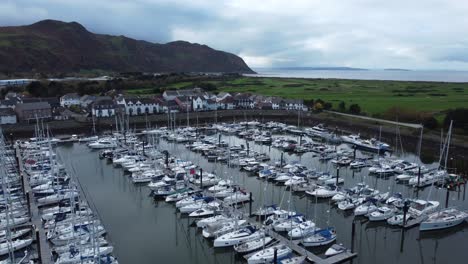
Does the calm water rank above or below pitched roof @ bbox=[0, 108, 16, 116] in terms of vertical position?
below

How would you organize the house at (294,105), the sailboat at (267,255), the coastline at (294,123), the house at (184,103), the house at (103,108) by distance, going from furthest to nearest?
1. the house at (294,105)
2. the house at (184,103)
3. the house at (103,108)
4. the coastline at (294,123)
5. the sailboat at (267,255)

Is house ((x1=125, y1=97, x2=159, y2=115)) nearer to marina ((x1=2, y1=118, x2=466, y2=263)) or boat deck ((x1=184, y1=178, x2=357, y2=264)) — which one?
marina ((x1=2, y1=118, x2=466, y2=263))

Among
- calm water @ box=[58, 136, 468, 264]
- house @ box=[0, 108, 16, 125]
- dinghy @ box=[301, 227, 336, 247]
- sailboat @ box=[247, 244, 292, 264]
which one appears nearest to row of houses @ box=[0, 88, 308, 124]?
house @ box=[0, 108, 16, 125]

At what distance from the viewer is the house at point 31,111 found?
174ft

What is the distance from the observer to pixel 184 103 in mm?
68125

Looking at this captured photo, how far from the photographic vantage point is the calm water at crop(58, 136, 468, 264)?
62.4 ft

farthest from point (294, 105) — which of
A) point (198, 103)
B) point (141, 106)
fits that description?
point (141, 106)

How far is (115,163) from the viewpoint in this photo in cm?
3506

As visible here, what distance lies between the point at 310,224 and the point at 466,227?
1106 cm

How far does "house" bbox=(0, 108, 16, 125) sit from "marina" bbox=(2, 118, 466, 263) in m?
15.1

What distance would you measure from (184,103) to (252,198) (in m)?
44.7

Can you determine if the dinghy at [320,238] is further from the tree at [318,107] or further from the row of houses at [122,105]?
the tree at [318,107]

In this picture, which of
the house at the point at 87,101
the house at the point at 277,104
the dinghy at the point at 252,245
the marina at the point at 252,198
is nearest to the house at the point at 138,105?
the house at the point at 87,101

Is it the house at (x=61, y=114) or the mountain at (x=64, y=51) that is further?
the mountain at (x=64, y=51)
